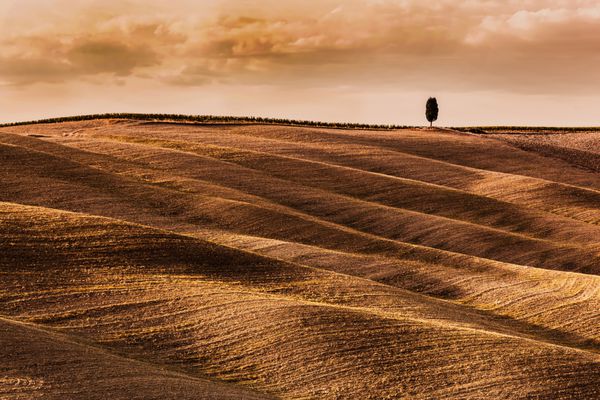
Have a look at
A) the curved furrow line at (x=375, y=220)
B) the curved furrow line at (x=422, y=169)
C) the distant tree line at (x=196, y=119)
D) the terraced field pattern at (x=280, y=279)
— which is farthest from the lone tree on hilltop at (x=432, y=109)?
the curved furrow line at (x=375, y=220)

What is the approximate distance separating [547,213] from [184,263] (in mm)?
29079

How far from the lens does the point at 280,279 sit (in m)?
31.7

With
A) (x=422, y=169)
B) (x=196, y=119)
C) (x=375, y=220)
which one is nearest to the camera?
(x=375, y=220)

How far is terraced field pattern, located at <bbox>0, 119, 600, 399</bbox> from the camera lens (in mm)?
23000

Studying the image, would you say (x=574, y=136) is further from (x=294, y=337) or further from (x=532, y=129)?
(x=294, y=337)

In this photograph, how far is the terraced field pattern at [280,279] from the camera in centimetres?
2300

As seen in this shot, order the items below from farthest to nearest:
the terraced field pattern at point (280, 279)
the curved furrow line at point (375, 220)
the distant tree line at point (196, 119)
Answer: the distant tree line at point (196, 119)
the curved furrow line at point (375, 220)
the terraced field pattern at point (280, 279)

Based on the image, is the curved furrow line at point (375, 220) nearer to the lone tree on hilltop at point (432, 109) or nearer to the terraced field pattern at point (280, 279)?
the terraced field pattern at point (280, 279)

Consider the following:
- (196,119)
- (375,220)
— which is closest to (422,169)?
(375,220)

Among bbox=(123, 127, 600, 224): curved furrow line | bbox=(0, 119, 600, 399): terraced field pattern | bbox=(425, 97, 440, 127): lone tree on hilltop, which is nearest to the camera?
bbox=(0, 119, 600, 399): terraced field pattern

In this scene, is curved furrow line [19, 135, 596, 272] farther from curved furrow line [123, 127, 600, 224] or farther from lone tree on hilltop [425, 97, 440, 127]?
lone tree on hilltop [425, 97, 440, 127]

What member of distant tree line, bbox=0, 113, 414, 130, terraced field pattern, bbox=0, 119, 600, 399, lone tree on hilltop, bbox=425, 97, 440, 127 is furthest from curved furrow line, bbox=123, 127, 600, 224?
lone tree on hilltop, bbox=425, 97, 440, 127

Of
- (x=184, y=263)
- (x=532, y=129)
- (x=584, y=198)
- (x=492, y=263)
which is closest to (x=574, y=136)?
(x=532, y=129)

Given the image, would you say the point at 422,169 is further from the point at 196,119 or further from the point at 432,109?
the point at 432,109
